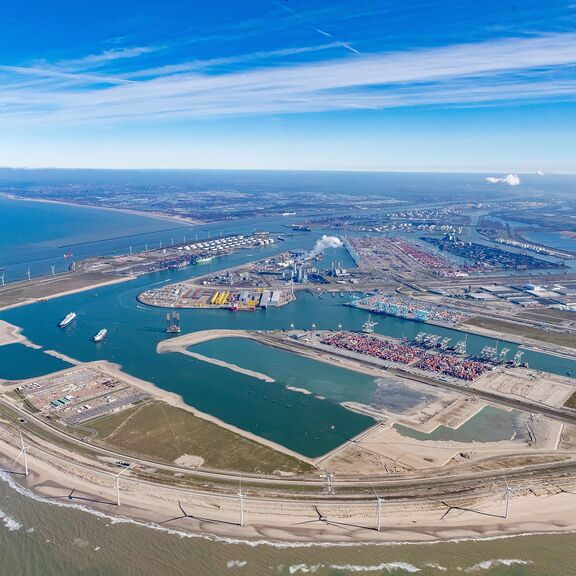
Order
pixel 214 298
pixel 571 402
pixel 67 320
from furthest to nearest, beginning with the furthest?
pixel 214 298 → pixel 67 320 → pixel 571 402

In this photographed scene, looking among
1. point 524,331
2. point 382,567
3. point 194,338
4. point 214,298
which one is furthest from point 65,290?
point 382,567

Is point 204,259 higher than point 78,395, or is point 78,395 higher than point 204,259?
point 204,259

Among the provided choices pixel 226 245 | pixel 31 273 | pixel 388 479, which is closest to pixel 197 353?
pixel 388 479

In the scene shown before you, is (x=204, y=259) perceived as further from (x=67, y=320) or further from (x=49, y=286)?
(x=67, y=320)

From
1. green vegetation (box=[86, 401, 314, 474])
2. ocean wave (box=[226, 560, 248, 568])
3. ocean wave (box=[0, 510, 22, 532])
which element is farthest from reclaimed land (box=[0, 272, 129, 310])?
ocean wave (box=[226, 560, 248, 568])

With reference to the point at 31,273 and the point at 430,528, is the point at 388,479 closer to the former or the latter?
the point at 430,528

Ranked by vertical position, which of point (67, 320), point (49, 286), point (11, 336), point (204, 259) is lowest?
point (11, 336)

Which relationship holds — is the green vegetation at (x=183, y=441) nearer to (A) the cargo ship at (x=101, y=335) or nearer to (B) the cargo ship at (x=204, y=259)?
(A) the cargo ship at (x=101, y=335)
